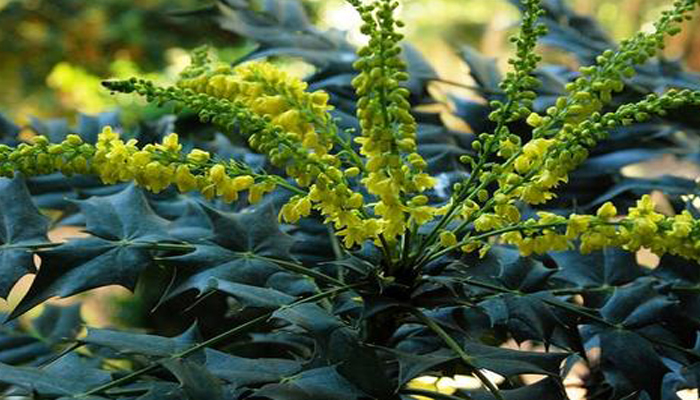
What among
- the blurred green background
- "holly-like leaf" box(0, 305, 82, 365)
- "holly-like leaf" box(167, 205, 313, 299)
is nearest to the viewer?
"holly-like leaf" box(167, 205, 313, 299)

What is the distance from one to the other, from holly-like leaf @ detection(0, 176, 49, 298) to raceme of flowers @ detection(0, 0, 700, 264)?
0.29 ft

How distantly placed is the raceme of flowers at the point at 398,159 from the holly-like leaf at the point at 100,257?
8cm

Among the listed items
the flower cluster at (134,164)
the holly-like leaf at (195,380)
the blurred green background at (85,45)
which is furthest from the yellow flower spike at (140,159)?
the blurred green background at (85,45)

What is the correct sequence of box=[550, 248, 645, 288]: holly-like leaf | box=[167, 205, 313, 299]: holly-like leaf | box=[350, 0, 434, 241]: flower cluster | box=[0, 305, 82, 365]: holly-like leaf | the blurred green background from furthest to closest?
the blurred green background → box=[0, 305, 82, 365]: holly-like leaf → box=[550, 248, 645, 288]: holly-like leaf → box=[167, 205, 313, 299]: holly-like leaf → box=[350, 0, 434, 241]: flower cluster

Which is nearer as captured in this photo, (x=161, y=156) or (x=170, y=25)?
(x=161, y=156)

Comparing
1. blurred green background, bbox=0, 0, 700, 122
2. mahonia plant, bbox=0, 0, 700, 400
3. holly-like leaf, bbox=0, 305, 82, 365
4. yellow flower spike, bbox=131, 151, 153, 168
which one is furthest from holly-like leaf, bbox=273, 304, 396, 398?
blurred green background, bbox=0, 0, 700, 122

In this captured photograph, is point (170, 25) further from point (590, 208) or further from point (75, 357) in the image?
point (75, 357)

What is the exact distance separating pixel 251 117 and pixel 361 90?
6 centimetres

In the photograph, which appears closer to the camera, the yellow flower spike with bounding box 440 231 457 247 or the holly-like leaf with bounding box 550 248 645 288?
the yellow flower spike with bounding box 440 231 457 247

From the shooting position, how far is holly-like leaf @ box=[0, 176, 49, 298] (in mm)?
574

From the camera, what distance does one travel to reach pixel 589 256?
68 centimetres

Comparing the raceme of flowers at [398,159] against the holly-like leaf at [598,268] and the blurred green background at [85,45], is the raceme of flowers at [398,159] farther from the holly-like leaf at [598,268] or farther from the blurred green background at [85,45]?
the blurred green background at [85,45]

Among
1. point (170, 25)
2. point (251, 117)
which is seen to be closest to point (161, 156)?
point (251, 117)

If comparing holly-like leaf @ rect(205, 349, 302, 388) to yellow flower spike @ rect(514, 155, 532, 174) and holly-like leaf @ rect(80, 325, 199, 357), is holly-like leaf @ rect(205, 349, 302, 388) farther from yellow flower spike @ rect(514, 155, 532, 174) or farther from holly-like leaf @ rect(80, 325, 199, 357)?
yellow flower spike @ rect(514, 155, 532, 174)
